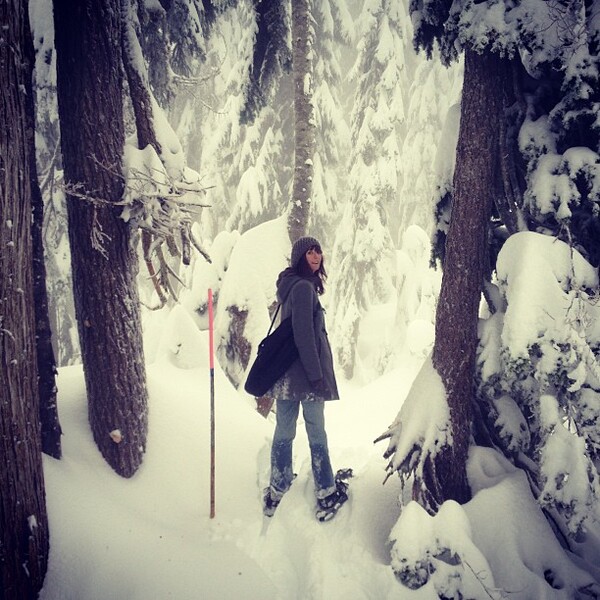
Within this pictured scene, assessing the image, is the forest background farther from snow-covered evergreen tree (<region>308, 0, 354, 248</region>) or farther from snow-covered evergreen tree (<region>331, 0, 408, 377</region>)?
snow-covered evergreen tree (<region>331, 0, 408, 377</region>)

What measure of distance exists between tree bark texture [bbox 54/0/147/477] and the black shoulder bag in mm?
1193

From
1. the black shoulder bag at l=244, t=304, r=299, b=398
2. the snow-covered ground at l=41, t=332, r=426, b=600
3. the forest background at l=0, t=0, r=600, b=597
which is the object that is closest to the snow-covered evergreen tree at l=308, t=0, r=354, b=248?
the forest background at l=0, t=0, r=600, b=597

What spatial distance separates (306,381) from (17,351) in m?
2.07

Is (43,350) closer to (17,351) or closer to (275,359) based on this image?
(17,351)

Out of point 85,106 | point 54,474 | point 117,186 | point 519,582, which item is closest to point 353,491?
point 519,582

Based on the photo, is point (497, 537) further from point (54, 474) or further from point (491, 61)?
point (491, 61)

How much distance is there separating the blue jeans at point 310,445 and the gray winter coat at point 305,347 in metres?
0.14

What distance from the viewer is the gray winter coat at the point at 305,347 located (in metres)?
3.42

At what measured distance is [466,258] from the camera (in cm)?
347

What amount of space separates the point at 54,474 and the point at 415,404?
3012 millimetres

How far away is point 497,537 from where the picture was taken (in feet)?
10.2

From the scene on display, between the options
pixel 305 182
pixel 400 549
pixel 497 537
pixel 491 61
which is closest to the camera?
pixel 400 549

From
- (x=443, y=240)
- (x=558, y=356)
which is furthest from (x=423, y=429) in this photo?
(x=443, y=240)

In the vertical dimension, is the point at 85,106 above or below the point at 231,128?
below
